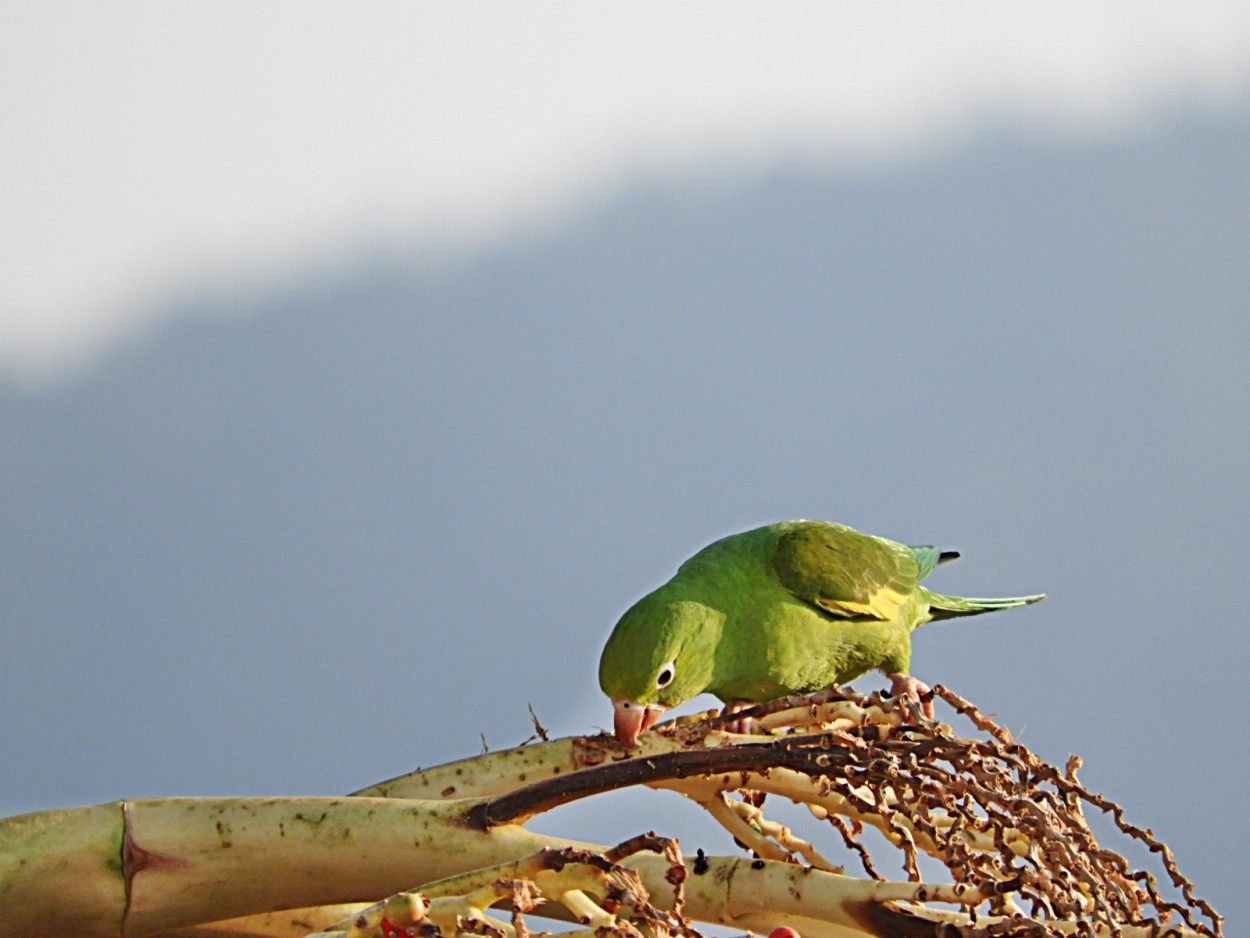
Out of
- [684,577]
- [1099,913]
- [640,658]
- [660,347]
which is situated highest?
[660,347]

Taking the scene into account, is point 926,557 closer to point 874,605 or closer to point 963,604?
point 963,604

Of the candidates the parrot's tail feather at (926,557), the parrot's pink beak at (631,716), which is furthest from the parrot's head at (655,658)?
the parrot's tail feather at (926,557)

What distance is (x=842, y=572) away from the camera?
62.7 inches

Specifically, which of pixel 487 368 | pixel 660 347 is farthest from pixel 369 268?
pixel 660 347

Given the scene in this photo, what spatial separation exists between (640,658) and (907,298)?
2287mm

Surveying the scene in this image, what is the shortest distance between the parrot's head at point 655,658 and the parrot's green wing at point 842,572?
4.9 inches

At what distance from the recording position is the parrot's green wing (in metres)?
1.58

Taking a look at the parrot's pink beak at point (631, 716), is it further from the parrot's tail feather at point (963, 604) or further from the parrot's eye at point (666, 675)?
the parrot's tail feather at point (963, 604)

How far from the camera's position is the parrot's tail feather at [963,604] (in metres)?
1.82

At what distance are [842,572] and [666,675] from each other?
0.28 m

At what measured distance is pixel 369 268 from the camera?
3.16 metres

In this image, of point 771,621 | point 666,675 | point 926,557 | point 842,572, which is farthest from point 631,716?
point 926,557

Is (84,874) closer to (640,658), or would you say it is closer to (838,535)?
(640,658)

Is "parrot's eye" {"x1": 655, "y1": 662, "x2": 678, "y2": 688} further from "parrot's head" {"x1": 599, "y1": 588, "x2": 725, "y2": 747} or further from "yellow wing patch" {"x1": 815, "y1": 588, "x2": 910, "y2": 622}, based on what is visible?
"yellow wing patch" {"x1": 815, "y1": 588, "x2": 910, "y2": 622}
